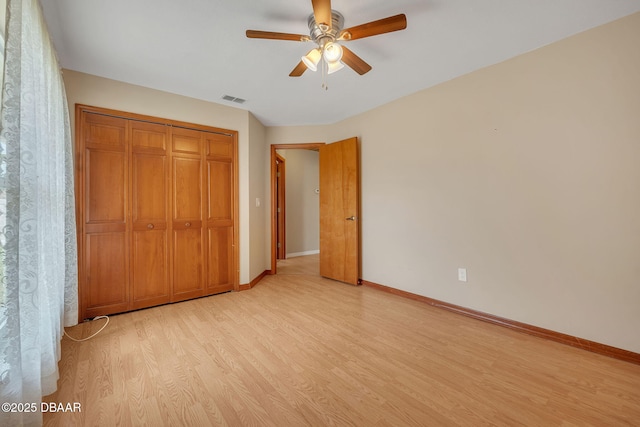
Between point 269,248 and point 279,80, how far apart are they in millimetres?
2553

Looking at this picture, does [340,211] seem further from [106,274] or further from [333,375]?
[106,274]

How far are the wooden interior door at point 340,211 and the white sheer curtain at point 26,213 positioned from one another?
293 cm

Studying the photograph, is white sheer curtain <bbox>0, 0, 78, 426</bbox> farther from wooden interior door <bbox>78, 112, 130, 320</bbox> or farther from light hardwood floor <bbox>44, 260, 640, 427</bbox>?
wooden interior door <bbox>78, 112, 130, 320</bbox>

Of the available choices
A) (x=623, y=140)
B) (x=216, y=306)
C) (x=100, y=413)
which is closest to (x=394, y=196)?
(x=623, y=140)

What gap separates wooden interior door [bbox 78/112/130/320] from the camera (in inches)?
97.7

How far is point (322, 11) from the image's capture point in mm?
1473

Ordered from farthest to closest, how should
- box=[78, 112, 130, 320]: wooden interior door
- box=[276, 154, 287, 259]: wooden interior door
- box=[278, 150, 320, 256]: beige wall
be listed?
1. box=[278, 150, 320, 256]: beige wall
2. box=[276, 154, 287, 259]: wooden interior door
3. box=[78, 112, 130, 320]: wooden interior door

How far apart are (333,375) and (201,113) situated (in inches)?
124

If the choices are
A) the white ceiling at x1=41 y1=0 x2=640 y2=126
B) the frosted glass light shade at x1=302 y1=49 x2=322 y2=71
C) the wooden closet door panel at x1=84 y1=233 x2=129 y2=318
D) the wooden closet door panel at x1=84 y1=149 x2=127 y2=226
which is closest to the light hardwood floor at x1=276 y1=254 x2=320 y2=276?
the wooden closet door panel at x1=84 y1=233 x2=129 y2=318

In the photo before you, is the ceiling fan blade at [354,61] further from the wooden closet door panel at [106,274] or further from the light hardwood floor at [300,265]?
the light hardwood floor at [300,265]

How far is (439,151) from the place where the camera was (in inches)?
110

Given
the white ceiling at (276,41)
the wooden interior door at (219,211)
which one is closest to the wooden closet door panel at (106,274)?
the wooden interior door at (219,211)

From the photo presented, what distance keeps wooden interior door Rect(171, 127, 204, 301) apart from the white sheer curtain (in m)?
1.26

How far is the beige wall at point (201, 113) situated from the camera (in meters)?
2.50
